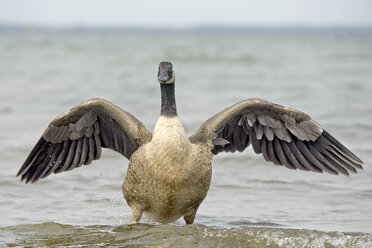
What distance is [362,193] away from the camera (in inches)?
386

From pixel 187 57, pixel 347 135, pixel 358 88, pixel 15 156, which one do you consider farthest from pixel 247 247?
pixel 187 57

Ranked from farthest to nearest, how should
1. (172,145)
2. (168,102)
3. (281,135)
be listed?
(281,135), (168,102), (172,145)

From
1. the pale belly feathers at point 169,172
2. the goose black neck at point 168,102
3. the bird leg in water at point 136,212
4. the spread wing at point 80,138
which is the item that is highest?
the goose black neck at point 168,102

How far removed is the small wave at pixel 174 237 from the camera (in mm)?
7191

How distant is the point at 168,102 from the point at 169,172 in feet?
2.79

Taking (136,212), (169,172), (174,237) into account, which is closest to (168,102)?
(169,172)

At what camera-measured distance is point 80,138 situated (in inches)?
335

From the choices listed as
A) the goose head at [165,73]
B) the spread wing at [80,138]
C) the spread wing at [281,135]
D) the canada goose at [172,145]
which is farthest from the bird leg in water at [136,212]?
the goose head at [165,73]

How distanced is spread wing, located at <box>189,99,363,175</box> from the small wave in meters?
0.96

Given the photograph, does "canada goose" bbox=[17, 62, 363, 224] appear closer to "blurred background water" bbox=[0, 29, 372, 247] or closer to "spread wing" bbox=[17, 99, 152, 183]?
"spread wing" bbox=[17, 99, 152, 183]

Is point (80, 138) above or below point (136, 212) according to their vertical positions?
above

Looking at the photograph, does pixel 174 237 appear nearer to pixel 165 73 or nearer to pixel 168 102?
pixel 168 102

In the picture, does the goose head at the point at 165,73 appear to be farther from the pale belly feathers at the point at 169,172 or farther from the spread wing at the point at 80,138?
the spread wing at the point at 80,138

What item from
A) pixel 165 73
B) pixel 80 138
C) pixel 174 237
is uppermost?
pixel 165 73
